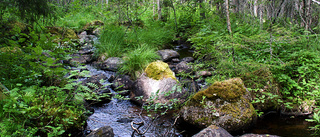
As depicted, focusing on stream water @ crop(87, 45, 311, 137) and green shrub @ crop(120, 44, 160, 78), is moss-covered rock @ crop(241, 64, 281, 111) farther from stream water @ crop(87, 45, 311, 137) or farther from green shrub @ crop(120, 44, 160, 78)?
green shrub @ crop(120, 44, 160, 78)

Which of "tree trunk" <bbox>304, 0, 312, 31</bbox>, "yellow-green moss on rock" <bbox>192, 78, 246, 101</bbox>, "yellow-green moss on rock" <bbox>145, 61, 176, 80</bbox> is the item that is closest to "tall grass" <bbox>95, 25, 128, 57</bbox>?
"yellow-green moss on rock" <bbox>145, 61, 176, 80</bbox>

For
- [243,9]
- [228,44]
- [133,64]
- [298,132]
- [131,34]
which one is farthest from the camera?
[243,9]

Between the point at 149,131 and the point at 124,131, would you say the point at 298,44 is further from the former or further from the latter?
the point at 124,131

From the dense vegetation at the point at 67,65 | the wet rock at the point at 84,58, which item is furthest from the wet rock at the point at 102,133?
the wet rock at the point at 84,58

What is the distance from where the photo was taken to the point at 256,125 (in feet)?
11.4

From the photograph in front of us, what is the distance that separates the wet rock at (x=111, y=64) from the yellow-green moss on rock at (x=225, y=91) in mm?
3535

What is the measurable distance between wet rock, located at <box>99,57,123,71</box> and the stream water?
2.39 meters

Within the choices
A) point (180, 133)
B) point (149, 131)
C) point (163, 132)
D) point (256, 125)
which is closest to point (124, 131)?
point (149, 131)

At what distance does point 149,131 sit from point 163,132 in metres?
0.24

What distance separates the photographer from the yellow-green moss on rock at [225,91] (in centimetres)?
338

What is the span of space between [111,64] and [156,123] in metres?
3.61

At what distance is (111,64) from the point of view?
6.61 m

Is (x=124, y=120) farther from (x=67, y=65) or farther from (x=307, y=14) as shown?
(x=307, y=14)

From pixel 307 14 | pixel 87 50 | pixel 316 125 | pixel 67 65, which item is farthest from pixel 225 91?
pixel 87 50
